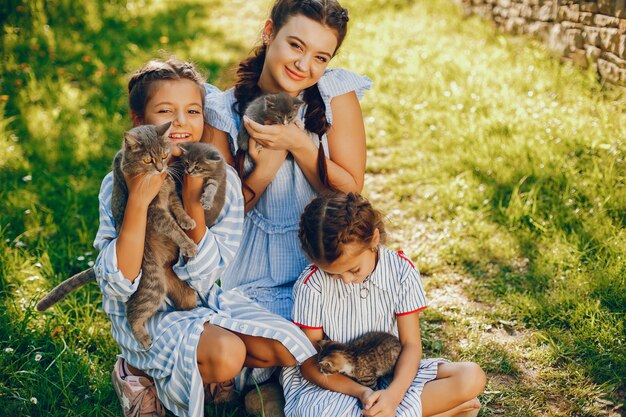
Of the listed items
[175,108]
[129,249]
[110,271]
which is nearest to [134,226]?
[129,249]

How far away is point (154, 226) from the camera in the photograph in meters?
2.85

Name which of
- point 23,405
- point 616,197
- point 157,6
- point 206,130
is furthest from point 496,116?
point 157,6

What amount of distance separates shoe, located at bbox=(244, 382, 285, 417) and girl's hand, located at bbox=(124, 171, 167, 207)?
1027 mm

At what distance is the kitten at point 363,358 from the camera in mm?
2805

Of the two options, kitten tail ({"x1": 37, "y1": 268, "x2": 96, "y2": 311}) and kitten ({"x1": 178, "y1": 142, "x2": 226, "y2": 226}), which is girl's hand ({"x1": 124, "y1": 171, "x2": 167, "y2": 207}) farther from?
kitten tail ({"x1": 37, "y1": 268, "x2": 96, "y2": 311})

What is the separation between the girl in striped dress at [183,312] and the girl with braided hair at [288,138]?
0.63ft

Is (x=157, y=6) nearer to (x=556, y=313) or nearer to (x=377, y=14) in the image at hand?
(x=377, y=14)

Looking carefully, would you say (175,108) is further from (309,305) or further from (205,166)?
(309,305)

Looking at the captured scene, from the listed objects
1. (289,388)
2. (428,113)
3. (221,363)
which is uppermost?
(428,113)

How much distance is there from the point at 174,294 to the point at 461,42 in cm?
519

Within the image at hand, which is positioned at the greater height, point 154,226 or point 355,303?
point 154,226

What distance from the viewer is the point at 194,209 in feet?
9.40

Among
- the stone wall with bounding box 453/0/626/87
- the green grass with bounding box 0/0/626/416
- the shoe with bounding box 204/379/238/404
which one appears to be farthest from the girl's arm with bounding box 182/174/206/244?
the stone wall with bounding box 453/0/626/87

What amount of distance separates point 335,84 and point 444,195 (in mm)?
1649
